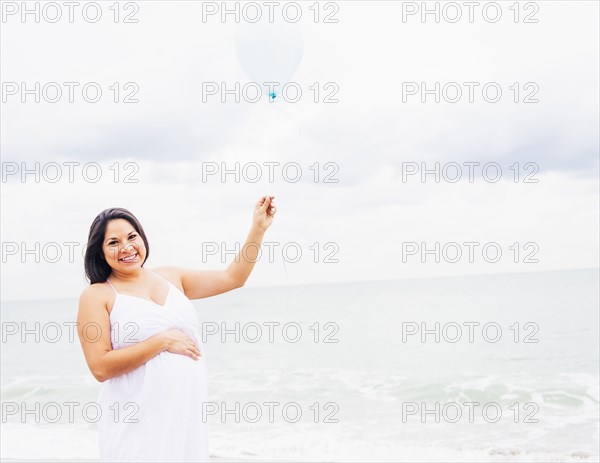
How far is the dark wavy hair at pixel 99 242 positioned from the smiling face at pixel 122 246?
0.05ft

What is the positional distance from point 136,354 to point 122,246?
1.39 ft

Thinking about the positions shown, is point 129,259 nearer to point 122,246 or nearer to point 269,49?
point 122,246

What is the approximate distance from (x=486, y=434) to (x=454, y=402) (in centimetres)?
324

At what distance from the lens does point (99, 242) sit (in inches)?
101

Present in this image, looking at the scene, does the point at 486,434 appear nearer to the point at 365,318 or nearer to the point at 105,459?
the point at 105,459

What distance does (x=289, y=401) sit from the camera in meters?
12.1

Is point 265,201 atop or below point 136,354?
atop

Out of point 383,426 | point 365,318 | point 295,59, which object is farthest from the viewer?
point 365,318

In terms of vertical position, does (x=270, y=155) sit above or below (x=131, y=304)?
above

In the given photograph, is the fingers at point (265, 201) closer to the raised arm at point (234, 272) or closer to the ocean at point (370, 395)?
the raised arm at point (234, 272)

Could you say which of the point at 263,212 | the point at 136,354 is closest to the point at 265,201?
the point at 263,212

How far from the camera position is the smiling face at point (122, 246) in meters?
2.56

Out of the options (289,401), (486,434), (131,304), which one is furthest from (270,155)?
(289,401)

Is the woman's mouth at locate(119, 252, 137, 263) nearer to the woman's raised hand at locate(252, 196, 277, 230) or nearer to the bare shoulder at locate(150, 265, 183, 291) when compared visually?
the bare shoulder at locate(150, 265, 183, 291)
